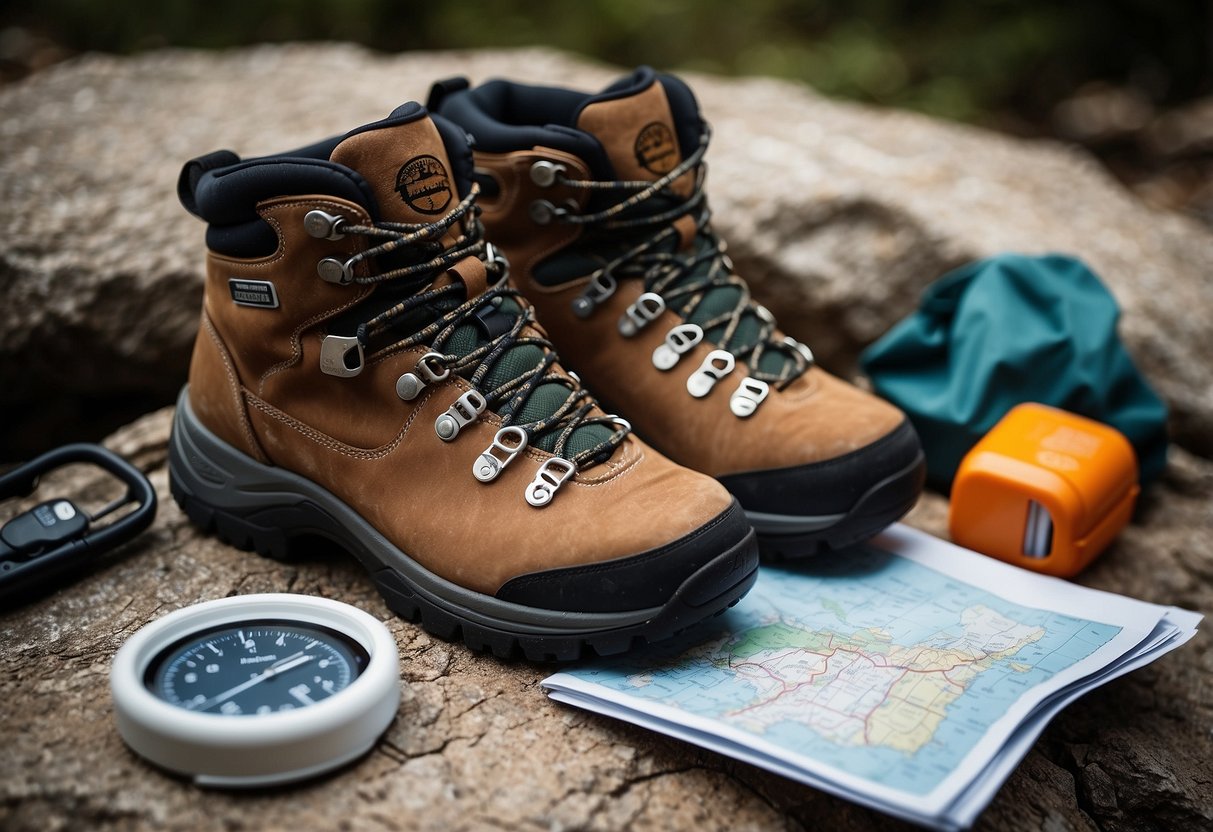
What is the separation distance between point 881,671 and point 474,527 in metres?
0.49

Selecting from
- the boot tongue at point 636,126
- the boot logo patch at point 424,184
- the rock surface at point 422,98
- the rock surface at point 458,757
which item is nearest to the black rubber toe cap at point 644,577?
A: the rock surface at point 458,757

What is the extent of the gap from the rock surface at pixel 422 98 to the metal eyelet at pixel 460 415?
965mm

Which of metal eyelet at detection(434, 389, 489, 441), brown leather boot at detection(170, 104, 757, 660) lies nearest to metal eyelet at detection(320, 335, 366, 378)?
brown leather boot at detection(170, 104, 757, 660)

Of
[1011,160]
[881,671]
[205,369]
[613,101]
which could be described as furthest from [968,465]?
[1011,160]

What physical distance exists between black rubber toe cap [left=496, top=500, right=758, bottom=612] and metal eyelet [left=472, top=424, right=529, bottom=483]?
125 mm

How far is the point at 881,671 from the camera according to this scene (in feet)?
3.88

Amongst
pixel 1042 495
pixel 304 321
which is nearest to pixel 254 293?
pixel 304 321

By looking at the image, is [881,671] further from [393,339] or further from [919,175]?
[919,175]

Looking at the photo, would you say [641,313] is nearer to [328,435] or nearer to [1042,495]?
[328,435]

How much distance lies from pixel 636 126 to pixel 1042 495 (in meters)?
0.76

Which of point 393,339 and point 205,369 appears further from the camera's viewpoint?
point 205,369

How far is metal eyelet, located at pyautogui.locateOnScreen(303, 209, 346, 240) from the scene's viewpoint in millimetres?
1127

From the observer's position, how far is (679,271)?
147 cm

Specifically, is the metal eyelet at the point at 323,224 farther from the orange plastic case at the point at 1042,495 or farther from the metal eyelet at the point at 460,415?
the orange plastic case at the point at 1042,495
